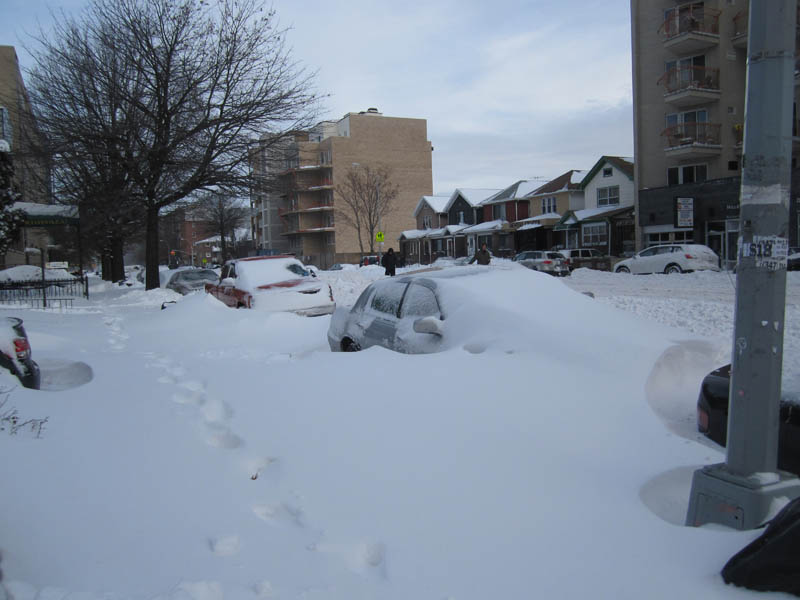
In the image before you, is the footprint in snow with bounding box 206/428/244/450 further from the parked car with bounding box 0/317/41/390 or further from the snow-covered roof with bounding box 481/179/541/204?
the snow-covered roof with bounding box 481/179/541/204

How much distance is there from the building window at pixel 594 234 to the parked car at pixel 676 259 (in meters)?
11.8

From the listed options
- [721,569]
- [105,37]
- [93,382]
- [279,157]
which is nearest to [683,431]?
[721,569]

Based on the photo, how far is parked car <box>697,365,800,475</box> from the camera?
11.7 ft

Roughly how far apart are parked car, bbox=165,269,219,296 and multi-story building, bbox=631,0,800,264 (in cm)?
2437

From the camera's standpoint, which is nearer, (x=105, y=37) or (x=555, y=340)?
(x=555, y=340)

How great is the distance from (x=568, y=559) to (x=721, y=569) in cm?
64

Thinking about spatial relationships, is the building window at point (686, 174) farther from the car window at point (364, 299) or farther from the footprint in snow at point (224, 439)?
the footprint in snow at point (224, 439)

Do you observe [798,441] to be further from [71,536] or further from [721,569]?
[71,536]

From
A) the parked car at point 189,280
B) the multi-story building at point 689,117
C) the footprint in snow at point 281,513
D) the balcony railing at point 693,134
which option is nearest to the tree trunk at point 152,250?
the parked car at point 189,280

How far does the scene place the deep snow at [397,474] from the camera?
2793 millimetres

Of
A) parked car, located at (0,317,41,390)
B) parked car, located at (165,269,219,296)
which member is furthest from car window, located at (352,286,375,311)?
parked car, located at (165,269,219,296)

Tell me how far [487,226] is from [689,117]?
1995 cm

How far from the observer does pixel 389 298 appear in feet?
23.3

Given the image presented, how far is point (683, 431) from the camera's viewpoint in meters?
4.46
